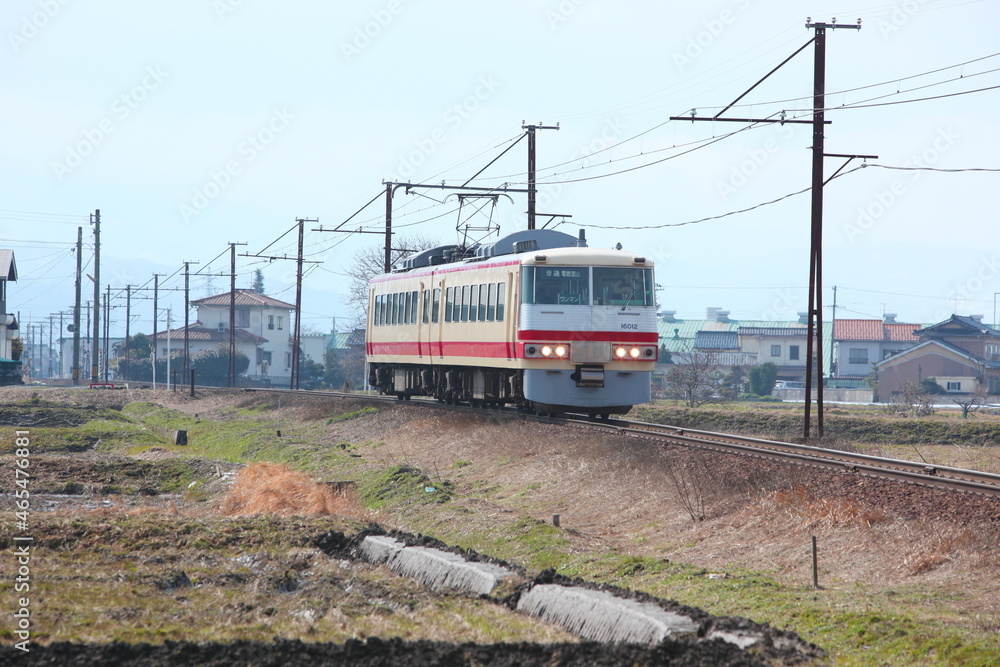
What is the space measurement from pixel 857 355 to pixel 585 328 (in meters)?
70.3

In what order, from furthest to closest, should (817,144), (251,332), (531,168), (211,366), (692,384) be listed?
(251,332) → (211,366) → (692,384) → (531,168) → (817,144)

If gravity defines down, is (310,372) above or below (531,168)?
below

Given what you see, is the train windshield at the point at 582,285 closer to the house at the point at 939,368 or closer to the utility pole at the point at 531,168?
the utility pole at the point at 531,168

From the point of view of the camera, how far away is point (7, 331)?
225ft

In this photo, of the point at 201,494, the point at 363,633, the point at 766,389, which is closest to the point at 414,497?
the point at 201,494

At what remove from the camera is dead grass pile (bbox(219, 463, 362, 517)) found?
13.7 m

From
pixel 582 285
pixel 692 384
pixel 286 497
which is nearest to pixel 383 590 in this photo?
pixel 286 497

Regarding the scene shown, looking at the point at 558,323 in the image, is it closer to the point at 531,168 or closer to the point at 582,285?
the point at 582,285

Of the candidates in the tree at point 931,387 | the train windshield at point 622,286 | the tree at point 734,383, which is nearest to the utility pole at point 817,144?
the train windshield at point 622,286

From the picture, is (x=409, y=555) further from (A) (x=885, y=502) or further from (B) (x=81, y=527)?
(A) (x=885, y=502)

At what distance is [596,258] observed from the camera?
68.6ft

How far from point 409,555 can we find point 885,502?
470 cm

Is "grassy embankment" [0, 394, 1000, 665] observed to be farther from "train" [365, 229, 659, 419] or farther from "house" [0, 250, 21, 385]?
"house" [0, 250, 21, 385]

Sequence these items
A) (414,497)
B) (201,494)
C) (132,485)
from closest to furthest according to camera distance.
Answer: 1. (414,497)
2. (201,494)
3. (132,485)
